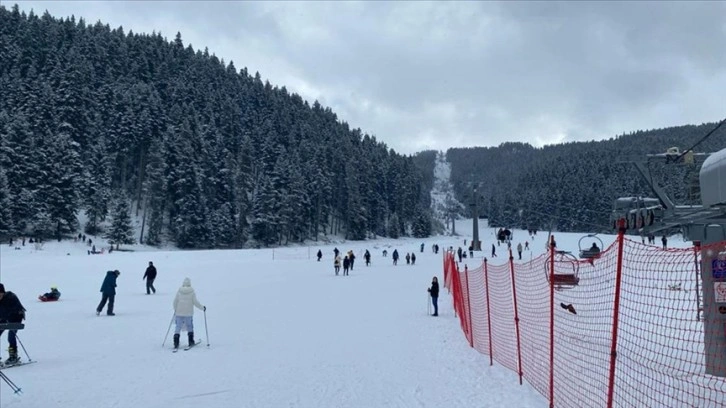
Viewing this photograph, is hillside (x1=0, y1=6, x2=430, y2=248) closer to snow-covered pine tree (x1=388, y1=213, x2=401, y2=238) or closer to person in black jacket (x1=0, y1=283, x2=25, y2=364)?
snow-covered pine tree (x1=388, y1=213, x2=401, y2=238)

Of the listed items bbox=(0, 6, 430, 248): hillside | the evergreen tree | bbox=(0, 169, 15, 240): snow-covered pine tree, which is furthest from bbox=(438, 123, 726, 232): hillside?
bbox=(0, 169, 15, 240): snow-covered pine tree

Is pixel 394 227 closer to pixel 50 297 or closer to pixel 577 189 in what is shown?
pixel 577 189

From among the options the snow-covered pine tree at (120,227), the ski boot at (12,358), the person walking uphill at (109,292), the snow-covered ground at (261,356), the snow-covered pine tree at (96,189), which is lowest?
the snow-covered ground at (261,356)

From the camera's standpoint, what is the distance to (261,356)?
10.9 m

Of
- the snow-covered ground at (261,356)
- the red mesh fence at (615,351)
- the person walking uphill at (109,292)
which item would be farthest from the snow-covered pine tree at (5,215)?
the red mesh fence at (615,351)

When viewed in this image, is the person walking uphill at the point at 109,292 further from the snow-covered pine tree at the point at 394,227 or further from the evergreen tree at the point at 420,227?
the evergreen tree at the point at 420,227

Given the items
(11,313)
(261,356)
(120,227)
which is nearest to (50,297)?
(11,313)

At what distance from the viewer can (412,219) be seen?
4828 inches

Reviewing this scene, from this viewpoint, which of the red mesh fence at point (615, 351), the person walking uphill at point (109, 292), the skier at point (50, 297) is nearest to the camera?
the red mesh fence at point (615, 351)

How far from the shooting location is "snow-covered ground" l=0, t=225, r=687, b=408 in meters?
7.81

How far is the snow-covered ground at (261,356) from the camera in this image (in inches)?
308

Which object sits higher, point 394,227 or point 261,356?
point 394,227

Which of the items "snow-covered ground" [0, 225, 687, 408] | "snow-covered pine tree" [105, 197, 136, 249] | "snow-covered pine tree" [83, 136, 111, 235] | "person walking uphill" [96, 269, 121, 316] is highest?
"snow-covered pine tree" [83, 136, 111, 235]

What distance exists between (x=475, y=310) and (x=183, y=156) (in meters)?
66.9
